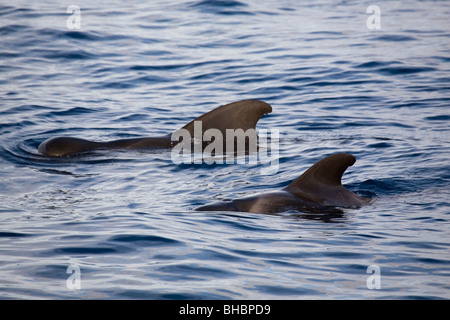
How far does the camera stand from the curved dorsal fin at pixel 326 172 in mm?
8570

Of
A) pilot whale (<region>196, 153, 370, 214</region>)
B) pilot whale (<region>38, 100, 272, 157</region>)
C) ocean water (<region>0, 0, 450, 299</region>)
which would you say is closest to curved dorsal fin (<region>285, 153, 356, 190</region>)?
pilot whale (<region>196, 153, 370, 214</region>)

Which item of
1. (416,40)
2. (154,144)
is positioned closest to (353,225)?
(154,144)

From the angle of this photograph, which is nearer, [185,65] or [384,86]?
[384,86]

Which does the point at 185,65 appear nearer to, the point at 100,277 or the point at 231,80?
the point at 231,80

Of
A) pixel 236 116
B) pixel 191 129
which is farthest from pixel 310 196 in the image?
pixel 191 129

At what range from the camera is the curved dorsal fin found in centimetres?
857

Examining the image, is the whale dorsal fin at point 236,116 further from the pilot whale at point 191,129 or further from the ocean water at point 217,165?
the ocean water at point 217,165

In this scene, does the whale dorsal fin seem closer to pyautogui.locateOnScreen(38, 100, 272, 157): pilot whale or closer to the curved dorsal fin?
pyautogui.locateOnScreen(38, 100, 272, 157): pilot whale

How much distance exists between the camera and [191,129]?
12453mm

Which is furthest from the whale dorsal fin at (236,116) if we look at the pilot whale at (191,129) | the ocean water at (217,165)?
the ocean water at (217,165)

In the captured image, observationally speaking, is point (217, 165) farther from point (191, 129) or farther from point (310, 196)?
point (310, 196)

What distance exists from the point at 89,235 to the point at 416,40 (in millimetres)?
14709

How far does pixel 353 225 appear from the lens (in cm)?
806

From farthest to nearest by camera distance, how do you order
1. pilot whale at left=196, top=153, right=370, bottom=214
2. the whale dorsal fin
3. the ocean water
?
the whale dorsal fin < pilot whale at left=196, top=153, right=370, bottom=214 < the ocean water
